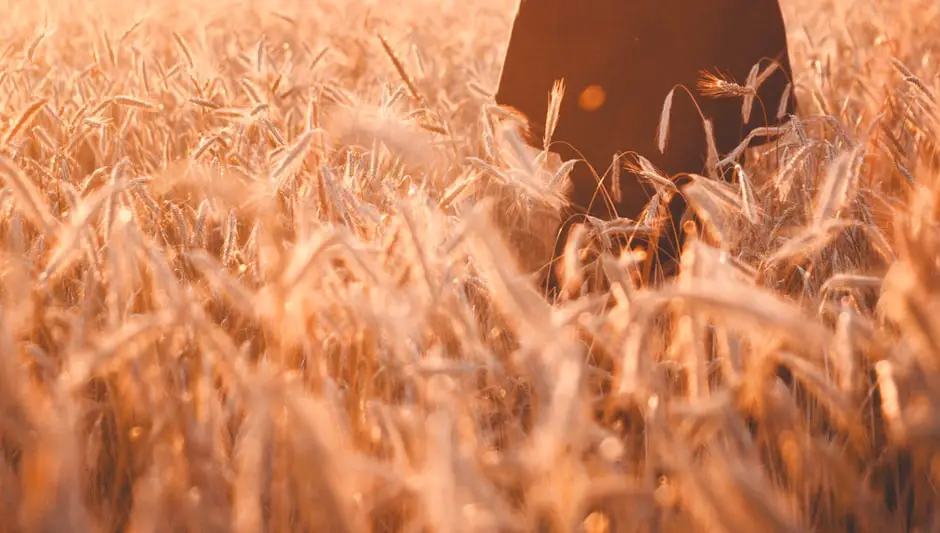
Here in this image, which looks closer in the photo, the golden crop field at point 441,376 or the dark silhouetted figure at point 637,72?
the golden crop field at point 441,376

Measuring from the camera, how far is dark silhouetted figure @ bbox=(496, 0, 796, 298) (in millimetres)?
1976

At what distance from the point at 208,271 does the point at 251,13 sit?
631 cm

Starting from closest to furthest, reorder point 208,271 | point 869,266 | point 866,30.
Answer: point 208,271, point 869,266, point 866,30

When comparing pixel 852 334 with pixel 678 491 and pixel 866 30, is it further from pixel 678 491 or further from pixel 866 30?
pixel 866 30

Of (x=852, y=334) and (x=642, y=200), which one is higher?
(x=852, y=334)

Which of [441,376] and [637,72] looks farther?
[637,72]

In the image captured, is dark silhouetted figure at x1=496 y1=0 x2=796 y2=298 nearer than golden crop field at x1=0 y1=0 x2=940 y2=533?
No

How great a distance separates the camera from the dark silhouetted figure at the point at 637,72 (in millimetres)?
1976

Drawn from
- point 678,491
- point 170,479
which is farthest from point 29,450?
point 678,491

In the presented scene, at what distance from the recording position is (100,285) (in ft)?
4.82

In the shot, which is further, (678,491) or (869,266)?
(869,266)

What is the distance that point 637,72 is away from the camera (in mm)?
2002

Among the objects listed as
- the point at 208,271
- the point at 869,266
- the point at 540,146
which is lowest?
the point at 869,266

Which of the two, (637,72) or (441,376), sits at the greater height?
(637,72)
